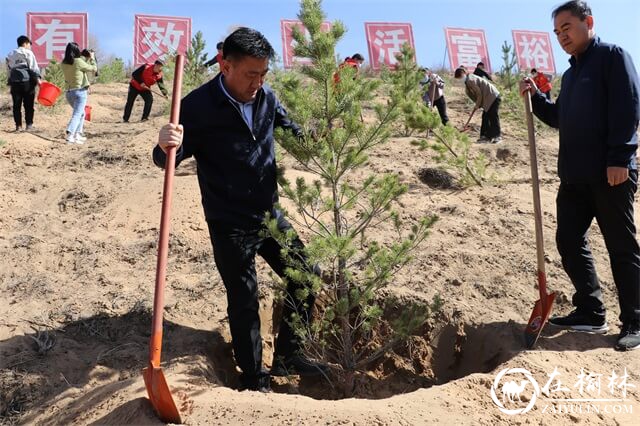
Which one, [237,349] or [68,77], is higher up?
[68,77]

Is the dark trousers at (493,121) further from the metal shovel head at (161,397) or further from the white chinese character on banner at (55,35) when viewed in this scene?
the white chinese character on banner at (55,35)

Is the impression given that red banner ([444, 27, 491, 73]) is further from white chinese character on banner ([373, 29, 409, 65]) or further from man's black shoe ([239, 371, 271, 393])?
man's black shoe ([239, 371, 271, 393])

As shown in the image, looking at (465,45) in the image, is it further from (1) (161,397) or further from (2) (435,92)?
(1) (161,397)

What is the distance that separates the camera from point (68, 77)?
8641mm

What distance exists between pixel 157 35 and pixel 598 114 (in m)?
12.0

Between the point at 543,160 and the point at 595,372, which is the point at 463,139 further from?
the point at 595,372

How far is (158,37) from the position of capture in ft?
→ 44.3

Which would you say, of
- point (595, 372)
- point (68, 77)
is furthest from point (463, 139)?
point (68, 77)

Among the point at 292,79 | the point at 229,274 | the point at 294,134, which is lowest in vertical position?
the point at 229,274

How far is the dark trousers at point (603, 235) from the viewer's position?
3184 millimetres

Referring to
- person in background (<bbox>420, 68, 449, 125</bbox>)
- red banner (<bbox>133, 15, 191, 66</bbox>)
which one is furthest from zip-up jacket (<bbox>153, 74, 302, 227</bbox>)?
red banner (<bbox>133, 15, 191, 66</bbox>)

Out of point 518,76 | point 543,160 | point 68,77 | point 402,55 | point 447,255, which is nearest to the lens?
point 402,55

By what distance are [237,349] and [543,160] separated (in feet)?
17.5

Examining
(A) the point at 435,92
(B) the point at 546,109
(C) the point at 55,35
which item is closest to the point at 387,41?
(A) the point at 435,92
